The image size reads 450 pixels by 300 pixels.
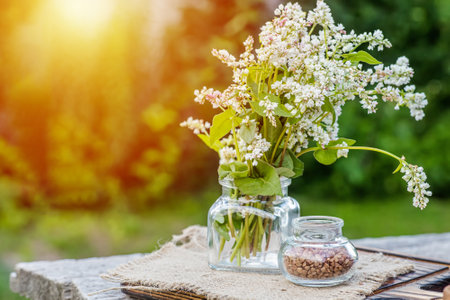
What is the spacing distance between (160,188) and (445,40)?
2030mm

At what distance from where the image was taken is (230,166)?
1.20 metres

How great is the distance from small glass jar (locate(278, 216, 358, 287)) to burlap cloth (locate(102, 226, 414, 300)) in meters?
0.02

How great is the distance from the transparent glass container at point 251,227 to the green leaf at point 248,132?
10cm

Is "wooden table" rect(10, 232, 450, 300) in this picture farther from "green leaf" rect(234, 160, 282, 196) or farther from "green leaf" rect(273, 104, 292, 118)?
"green leaf" rect(273, 104, 292, 118)

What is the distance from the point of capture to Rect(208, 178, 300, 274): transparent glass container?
1197 millimetres

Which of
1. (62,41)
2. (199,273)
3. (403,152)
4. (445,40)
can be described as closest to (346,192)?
(403,152)

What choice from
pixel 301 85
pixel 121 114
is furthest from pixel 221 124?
pixel 121 114

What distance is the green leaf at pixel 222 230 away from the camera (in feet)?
3.97

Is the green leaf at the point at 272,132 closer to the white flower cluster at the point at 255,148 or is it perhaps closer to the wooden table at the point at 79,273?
the white flower cluster at the point at 255,148

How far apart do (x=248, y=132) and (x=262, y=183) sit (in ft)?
0.33

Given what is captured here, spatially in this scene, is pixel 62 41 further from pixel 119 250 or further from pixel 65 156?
pixel 119 250

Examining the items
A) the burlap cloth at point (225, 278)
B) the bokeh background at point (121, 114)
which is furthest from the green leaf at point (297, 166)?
→ the bokeh background at point (121, 114)

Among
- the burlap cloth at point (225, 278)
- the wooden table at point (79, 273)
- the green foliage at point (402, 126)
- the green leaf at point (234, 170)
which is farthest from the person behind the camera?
the green foliage at point (402, 126)

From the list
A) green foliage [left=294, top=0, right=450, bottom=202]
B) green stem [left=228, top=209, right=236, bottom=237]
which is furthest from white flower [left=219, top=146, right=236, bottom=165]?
green foliage [left=294, top=0, right=450, bottom=202]
